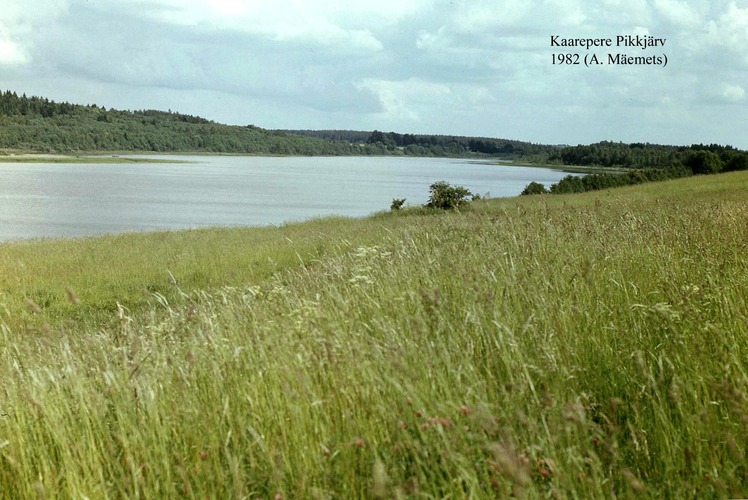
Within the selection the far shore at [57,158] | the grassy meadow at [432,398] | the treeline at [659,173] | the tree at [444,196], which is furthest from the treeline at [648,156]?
the far shore at [57,158]

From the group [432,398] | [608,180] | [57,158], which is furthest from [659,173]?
[57,158]

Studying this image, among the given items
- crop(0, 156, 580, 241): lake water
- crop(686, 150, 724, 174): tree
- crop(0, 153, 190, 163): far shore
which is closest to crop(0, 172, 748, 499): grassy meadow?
crop(0, 156, 580, 241): lake water

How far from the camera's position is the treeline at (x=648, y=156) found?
5578cm

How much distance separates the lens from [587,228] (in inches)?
306

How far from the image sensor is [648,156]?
10306cm

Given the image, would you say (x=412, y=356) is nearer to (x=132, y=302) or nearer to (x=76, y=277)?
(x=132, y=302)

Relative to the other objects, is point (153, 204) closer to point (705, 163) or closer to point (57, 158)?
point (705, 163)


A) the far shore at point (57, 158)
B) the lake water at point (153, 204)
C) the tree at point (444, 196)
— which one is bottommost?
the lake water at point (153, 204)

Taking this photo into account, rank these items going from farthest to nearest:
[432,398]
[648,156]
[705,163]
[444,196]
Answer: [648,156], [705,163], [444,196], [432,398]

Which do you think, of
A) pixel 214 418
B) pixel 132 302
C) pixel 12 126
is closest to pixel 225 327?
pixel 214 418

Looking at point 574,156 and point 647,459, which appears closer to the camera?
point 647,459

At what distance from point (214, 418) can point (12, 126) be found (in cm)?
19453

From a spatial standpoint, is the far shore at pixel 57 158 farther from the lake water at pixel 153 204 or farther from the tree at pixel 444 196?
the tree at pixel 444 196

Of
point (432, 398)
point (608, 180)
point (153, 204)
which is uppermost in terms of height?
point (608, 180)
